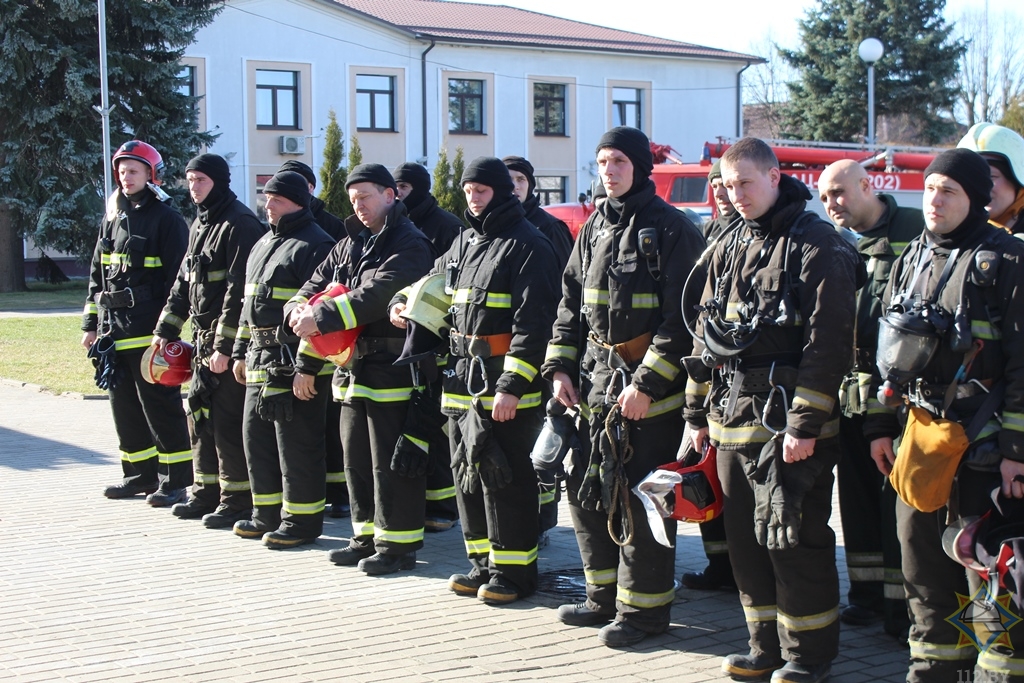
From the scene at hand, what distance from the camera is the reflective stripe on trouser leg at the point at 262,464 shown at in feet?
24.0

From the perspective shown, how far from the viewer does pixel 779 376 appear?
4613 mm

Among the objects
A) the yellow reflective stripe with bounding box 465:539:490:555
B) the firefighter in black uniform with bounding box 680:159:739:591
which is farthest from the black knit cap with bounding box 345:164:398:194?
the yellow reflective stripe with bounding box 465:539:490:555

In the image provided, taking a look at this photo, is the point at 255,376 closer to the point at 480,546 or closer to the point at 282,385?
the point at 282,385

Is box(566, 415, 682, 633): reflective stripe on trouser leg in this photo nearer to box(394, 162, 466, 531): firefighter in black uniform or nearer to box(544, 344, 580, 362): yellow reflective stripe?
box(544, 344, 580, 362): yellow reflective stripe

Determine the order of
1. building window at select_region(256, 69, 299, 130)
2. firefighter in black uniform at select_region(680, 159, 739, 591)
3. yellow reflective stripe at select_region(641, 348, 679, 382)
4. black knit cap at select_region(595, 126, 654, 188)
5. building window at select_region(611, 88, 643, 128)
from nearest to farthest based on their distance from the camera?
yellow reflective stripe at select_region(641, 348, 679, 382) < black knit cap at select_region(595, 126, 654, 188) < firefighter in black uniform at select_region(680, 159, 739, 591) < building window at select_region(256, 69, 299, 130) < building window at select_region(611, 88, 643, 128)

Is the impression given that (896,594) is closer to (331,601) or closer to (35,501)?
(331,601)

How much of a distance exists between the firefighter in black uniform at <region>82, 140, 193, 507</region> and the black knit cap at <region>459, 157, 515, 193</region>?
3.17 meters

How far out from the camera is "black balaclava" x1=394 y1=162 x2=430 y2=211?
8117 mm

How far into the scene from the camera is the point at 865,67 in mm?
40062

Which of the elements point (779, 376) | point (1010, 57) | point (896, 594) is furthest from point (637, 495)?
point (1010, 57)

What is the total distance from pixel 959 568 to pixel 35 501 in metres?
6.60

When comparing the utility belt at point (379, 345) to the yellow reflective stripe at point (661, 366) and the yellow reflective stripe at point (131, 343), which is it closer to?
the yellow reflective stripe at point (661, 366)

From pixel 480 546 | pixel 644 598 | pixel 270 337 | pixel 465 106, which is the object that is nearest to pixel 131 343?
pixel 270 337

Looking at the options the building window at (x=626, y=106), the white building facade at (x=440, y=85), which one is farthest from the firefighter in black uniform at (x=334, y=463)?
the building window at (x=626, y=106)
